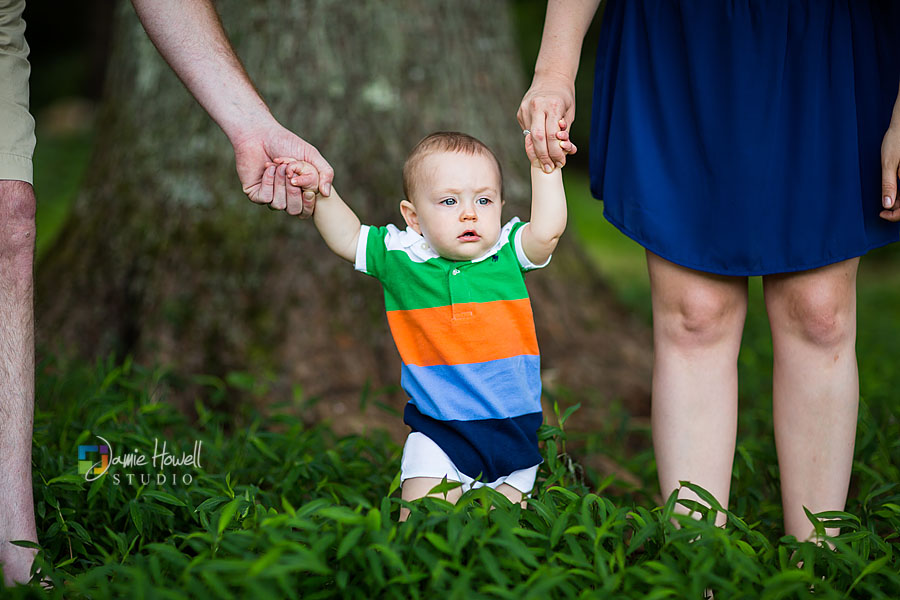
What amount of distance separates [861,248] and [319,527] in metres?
1.35

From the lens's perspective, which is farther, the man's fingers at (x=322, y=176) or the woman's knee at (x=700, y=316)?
the woman's knee at (x=700, y=316)

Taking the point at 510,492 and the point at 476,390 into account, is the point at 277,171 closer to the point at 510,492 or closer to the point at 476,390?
the point at 476,390

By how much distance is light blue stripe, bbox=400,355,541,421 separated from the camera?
1.90 m

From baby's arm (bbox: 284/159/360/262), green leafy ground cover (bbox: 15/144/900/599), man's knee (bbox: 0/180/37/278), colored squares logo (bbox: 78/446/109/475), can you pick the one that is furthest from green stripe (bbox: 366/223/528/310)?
colored squares logo (bbox: 78/446/109/475)

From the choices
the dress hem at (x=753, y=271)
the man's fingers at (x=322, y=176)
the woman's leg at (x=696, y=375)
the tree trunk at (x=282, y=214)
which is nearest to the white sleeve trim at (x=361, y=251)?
the man's fingers at (x=322, y=176)

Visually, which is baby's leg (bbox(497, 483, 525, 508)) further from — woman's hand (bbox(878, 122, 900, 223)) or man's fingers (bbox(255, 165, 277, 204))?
woman's hand (bbox(878, 122, 900, 223))

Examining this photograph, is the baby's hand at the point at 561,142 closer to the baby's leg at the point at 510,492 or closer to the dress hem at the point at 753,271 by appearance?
the dress hem at the point at 753,271

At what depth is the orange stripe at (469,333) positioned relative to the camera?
75.1 inches

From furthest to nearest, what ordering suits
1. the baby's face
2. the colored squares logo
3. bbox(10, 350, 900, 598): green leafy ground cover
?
the colored squares logo → the baby's face → bbox(10, 350, 900, 598): green leafy ground cover

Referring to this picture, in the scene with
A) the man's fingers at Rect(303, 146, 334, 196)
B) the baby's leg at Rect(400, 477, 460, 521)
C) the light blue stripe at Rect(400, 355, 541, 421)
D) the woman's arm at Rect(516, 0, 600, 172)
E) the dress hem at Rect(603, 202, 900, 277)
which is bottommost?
the baby's leg at Rect(400, 477, 460, 521)

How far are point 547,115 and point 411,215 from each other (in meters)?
0.39

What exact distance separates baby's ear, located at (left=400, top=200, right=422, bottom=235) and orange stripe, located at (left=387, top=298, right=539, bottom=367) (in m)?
0.20

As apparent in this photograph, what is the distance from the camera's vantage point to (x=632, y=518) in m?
1.92

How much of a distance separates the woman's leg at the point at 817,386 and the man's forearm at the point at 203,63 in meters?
1.36
